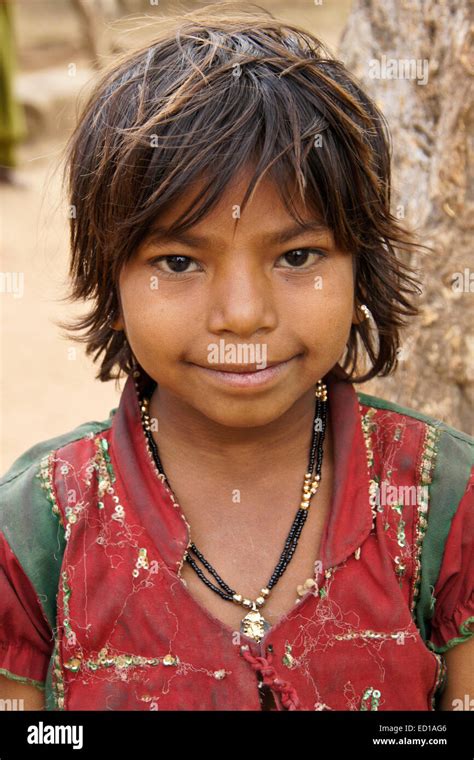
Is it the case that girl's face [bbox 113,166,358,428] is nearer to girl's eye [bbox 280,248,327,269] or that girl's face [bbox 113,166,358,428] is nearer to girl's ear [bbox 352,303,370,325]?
girl's eye [bbox 280,248,327,269]

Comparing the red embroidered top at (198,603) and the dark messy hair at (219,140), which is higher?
the dark messy hair at (219,140)

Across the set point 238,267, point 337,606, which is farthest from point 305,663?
point 238,267

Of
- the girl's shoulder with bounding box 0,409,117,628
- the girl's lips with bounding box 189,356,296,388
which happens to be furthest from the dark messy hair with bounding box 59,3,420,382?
the girl's shoulder with bounding box 0,409,117,628

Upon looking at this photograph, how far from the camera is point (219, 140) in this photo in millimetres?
1532

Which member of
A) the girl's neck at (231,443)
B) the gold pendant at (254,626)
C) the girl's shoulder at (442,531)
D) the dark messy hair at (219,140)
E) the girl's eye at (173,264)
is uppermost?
the dark messy hair at (219,140)

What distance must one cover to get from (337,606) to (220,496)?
28cm

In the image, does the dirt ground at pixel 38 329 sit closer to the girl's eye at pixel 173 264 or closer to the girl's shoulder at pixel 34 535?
the girl's eye at pixel 173 264

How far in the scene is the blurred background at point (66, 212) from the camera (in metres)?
2.36

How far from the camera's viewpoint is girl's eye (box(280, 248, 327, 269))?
1596 mm

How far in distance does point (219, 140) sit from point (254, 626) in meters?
0.79

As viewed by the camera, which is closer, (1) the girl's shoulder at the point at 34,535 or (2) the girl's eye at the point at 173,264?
(2) the girl's eye at the point at 173,264

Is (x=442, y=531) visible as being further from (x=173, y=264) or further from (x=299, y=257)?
(x=173, y=264)

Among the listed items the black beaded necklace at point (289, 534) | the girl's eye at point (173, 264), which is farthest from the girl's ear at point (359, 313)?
the girl's eye at point (173, 264)

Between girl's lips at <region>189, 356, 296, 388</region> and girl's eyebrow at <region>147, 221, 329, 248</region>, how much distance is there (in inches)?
7.8
